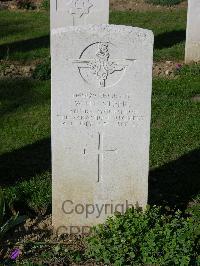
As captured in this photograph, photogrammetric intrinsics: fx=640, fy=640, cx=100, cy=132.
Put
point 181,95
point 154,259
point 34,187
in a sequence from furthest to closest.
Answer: point 181,95, point 34,187, point 154,259

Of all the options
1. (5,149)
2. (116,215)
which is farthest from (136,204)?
(5,149)

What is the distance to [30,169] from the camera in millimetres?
6488

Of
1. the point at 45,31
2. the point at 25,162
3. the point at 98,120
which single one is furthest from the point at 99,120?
the point at 45,31

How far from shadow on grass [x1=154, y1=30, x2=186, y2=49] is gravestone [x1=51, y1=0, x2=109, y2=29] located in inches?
100

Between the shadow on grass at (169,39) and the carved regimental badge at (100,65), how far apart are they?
7375 millimetres

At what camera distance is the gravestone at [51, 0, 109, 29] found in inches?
375

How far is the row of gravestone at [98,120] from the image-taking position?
4.67 m

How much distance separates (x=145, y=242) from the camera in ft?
14.9

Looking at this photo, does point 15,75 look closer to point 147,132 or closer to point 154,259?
point 147,132

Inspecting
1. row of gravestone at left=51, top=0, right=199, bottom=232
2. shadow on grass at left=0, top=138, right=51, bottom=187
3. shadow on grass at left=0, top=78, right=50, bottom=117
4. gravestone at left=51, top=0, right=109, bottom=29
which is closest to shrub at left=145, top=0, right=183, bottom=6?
gravestone at left=51, top=0, right=109, bottom=29

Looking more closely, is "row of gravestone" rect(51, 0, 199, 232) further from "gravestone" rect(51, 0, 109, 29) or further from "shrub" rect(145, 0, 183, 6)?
"shrub" rect(145, 0, 183, 6)

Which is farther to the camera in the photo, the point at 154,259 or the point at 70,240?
the point at 70,240

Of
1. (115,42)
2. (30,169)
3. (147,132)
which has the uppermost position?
(115,42)

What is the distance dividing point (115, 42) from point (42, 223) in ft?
5.30
